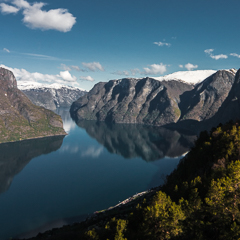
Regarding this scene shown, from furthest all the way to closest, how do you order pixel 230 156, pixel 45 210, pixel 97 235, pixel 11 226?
pixel 45 210 → pixel 11 226 → pixel 230 156 → pixel 97 235

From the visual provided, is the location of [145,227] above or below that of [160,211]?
below

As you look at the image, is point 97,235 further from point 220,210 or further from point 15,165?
point 15,165

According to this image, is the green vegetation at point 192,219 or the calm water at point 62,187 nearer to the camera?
the green vegetation at point 192,219

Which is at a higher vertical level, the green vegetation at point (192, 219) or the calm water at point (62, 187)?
the green vegetation at point (192, 219)

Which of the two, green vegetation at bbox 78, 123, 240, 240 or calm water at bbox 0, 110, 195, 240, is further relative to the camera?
calm water at bbox 0, 110, 195, 240

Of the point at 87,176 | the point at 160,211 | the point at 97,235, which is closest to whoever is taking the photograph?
the point at 160,211

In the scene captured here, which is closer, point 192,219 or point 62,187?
point 192,219

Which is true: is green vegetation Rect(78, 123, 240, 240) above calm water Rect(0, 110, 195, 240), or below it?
above

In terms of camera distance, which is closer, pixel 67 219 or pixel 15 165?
pixel 67 219

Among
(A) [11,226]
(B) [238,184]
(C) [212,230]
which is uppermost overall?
(B) [238,184]

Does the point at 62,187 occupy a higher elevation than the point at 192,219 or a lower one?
lower

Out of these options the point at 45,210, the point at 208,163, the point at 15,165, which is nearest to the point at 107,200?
the point at 45,210
